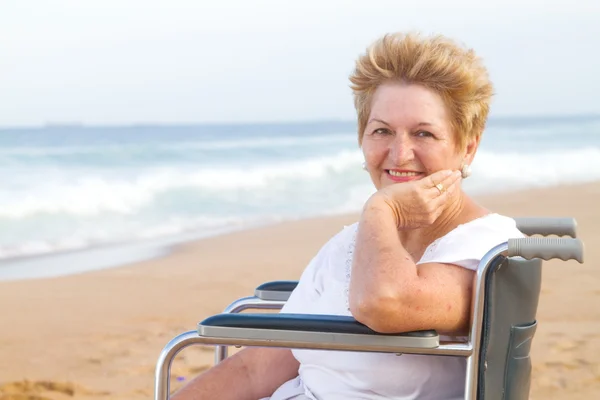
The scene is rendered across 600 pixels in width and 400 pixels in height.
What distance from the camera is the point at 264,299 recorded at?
9.12 feet

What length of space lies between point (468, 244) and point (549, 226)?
527 mm

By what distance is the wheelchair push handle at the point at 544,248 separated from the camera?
1.91 meters

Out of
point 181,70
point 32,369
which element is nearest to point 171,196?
point 32,369

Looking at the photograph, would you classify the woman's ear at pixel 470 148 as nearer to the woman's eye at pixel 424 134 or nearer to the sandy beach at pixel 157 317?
the woman's eye at pixel 424 134

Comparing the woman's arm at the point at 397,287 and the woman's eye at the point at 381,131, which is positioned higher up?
the woman's eye at the point at 381,131

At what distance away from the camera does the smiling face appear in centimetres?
226

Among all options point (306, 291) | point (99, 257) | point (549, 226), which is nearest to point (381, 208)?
point (306, 291)

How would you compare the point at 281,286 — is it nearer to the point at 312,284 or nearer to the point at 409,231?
the point at 312,284

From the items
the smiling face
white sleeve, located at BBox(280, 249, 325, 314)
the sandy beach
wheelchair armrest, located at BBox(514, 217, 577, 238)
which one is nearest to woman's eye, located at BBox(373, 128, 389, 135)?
the smiling face

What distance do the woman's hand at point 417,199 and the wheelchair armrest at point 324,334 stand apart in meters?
0.31

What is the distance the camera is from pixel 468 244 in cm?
216


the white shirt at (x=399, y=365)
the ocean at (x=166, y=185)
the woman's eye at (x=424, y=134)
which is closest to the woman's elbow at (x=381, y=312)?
the white shirt at (x=399, y=365)

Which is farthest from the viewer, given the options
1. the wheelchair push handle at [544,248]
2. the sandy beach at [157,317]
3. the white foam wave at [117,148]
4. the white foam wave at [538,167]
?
the white foam wave at [117,148]

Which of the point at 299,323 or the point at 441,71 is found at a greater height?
the point at 441,71
